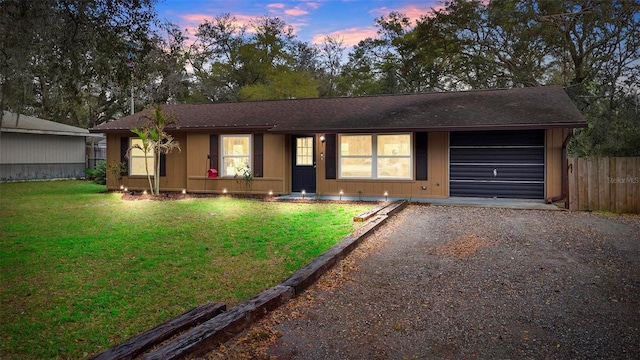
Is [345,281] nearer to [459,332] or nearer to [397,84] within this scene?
[459,332]

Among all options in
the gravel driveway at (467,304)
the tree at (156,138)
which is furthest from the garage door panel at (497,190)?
the tree at (156,138)

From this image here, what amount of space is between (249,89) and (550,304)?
83.1 ft

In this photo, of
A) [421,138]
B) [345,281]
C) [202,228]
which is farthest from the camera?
[421,138]

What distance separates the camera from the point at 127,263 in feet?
16.6

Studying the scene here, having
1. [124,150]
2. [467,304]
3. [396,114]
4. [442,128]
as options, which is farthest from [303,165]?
[467,304]

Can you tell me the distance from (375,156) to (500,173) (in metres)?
3.46

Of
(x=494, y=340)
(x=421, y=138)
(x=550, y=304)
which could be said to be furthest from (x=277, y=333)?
(x=421, y=138)

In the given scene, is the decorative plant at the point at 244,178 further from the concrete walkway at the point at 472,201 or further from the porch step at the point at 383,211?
the porch step at the point at 383,211

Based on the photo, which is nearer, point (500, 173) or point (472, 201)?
point (472, 201)

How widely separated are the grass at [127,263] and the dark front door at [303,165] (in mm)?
3324

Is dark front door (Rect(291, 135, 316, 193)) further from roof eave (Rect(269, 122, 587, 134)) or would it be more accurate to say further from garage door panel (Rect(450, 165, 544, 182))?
garage door panel (Rect(450, 165, 544, 182))

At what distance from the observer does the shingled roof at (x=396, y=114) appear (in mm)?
10891

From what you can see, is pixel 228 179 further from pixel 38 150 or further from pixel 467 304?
pixel 38 150

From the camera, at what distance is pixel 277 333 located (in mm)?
3117
